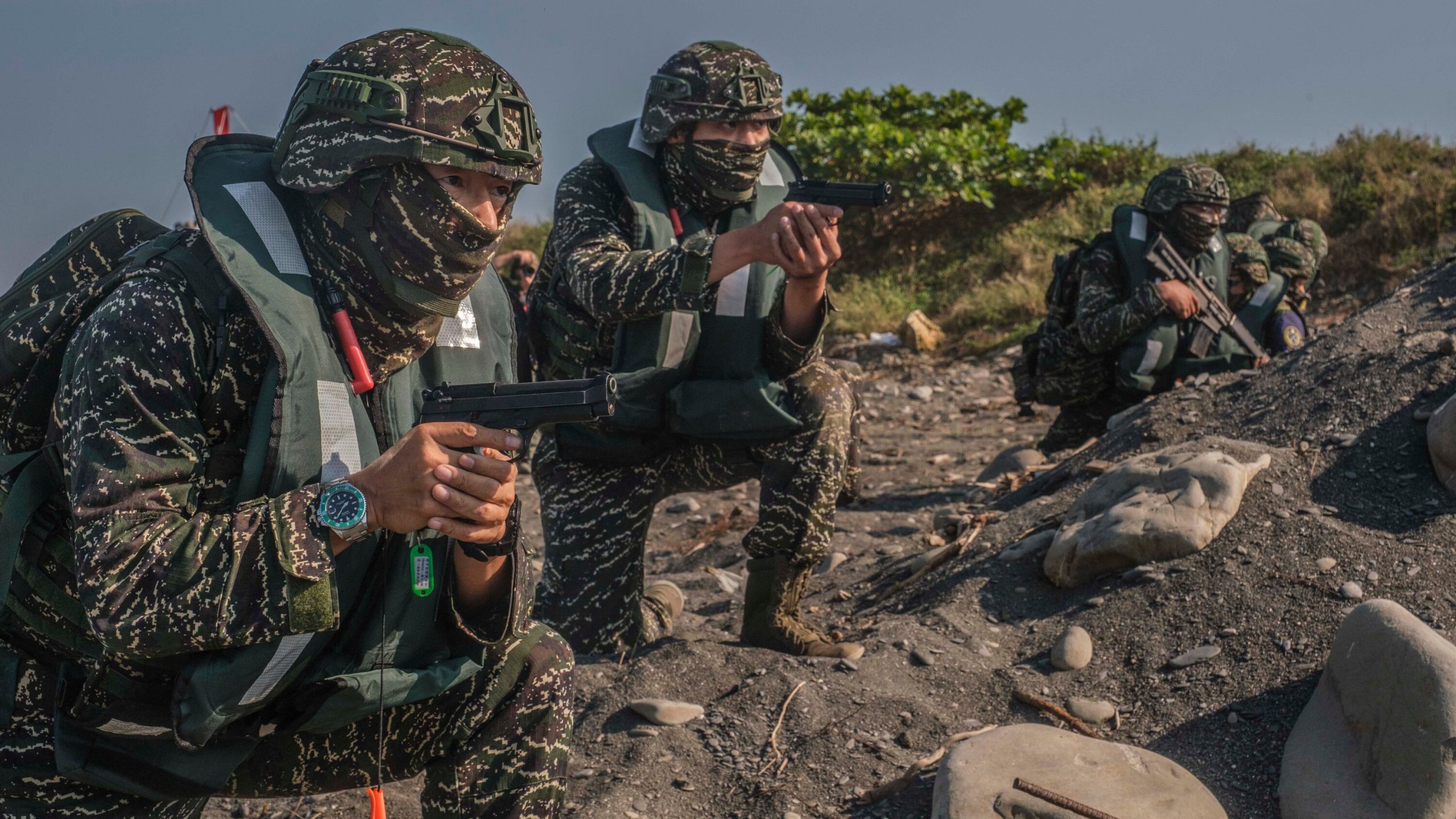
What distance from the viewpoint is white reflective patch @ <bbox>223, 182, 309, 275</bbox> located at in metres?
2.42

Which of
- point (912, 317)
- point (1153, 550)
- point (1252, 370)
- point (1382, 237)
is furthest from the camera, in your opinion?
point (912, 317)

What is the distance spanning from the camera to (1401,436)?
4469mm

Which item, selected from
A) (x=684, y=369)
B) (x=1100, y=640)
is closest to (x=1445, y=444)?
(x=1100, y=640)

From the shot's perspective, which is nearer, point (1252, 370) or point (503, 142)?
point (503, 142)

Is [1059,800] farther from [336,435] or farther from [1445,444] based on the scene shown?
[1445,444]

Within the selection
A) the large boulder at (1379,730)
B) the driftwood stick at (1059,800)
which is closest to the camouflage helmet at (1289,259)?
the large boulder at (1379,730)

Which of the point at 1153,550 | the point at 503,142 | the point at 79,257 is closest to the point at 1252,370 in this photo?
the point at 1153,550

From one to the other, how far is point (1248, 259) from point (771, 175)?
15.5 ft

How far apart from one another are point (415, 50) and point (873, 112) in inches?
532

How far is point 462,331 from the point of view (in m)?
2.83

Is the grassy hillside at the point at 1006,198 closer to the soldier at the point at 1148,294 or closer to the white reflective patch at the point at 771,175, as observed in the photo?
the soldier at the point at 1148,294

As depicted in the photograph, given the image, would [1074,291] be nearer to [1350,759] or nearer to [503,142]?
[1350,759]

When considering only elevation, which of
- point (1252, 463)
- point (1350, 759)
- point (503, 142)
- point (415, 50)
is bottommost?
point (1350, 759)

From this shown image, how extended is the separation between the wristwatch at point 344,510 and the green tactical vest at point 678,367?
218 cm
